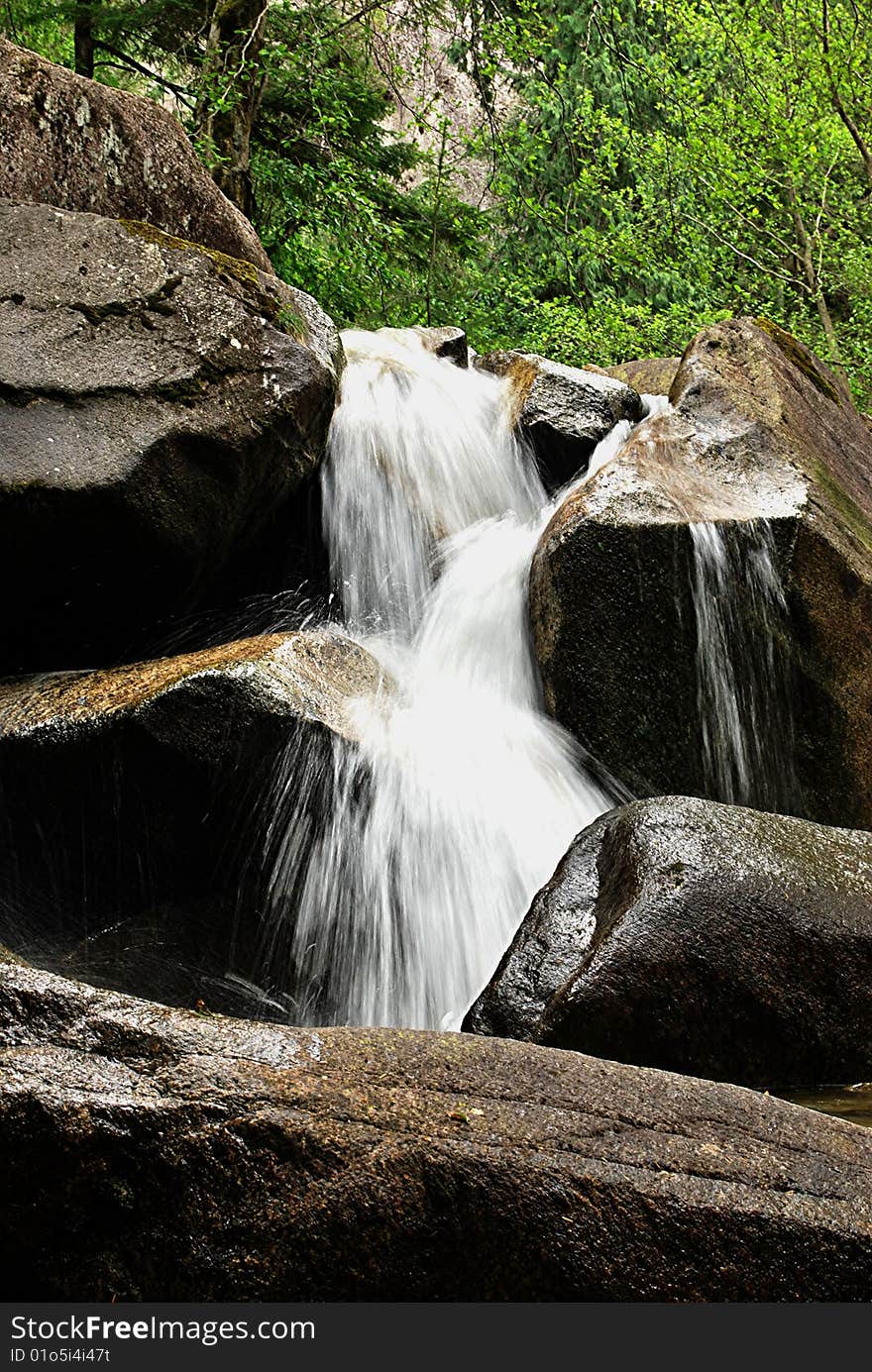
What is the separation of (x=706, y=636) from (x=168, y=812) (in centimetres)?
268

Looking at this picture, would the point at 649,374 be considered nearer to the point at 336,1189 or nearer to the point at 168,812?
the point at 168,812

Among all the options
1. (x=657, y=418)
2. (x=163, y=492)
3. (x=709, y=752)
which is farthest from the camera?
(x=657, y=418)

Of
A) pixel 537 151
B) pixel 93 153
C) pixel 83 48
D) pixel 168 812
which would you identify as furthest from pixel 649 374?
Result: pixel 168 812

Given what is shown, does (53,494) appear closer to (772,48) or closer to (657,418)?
(657,418)

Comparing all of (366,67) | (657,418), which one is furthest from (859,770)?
(366,67)

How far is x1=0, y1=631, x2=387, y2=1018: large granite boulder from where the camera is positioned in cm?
461

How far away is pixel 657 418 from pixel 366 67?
8712 millimetres

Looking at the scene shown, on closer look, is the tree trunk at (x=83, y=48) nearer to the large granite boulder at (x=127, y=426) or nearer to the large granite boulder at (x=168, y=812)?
the large granite boulder at (x=127, y=426)

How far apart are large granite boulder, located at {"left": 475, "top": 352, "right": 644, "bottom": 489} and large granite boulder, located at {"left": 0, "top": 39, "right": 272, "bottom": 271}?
2.31 metres

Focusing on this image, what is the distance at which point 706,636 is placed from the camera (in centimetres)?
579

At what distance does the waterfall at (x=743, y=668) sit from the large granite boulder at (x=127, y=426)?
2207mm

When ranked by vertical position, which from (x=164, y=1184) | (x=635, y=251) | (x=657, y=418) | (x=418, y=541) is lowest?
(x=164, y=1184)

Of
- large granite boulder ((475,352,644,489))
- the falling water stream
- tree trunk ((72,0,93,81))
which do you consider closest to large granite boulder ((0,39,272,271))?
the falling water stream

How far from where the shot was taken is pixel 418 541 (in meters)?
7.19
